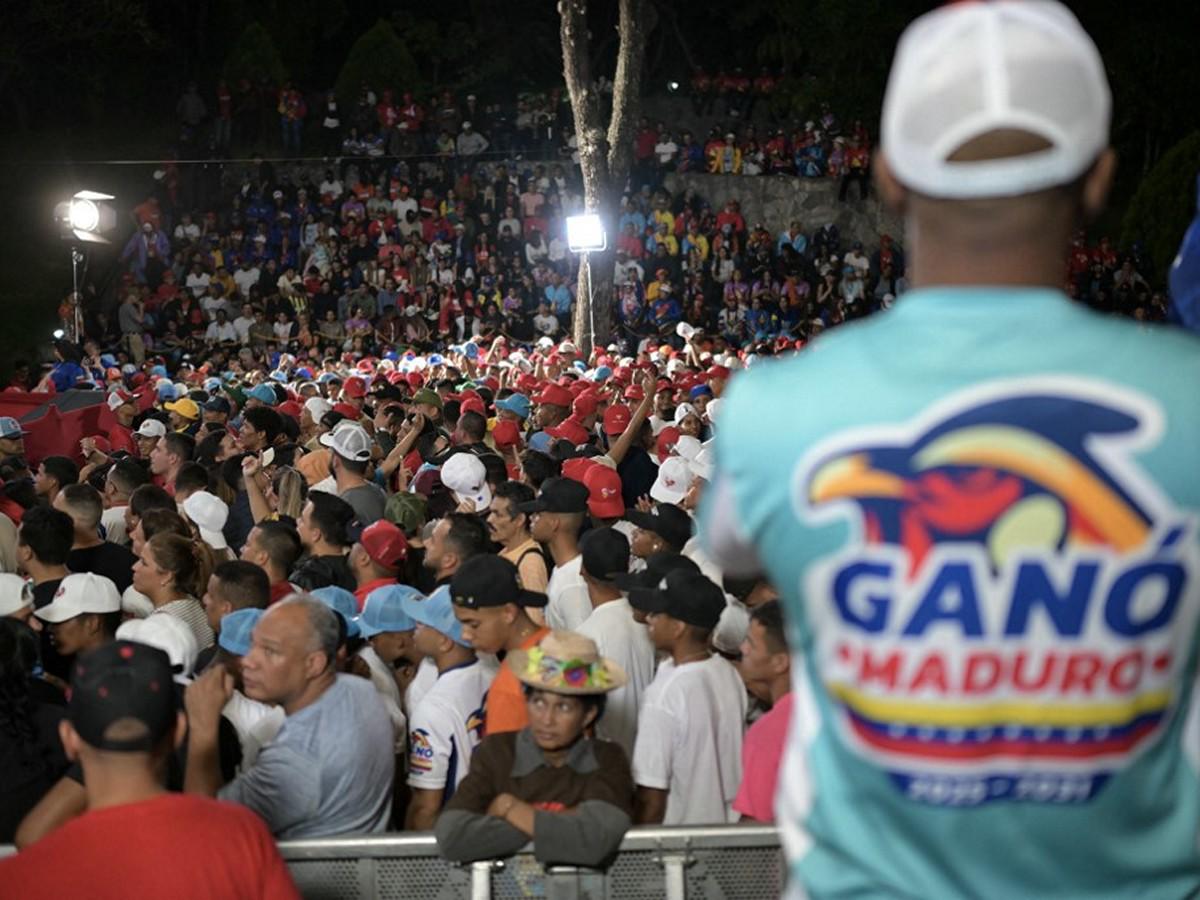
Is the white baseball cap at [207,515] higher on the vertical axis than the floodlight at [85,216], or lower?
lower

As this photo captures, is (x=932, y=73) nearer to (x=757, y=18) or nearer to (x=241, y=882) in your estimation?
(x=241, y=882)

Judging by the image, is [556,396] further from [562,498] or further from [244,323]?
[244,323]

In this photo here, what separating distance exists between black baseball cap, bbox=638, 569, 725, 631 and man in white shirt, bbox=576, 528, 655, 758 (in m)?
0.42

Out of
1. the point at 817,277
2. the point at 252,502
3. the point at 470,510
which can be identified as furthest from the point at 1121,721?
the point at 817,277

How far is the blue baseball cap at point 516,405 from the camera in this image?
1428 centimetres

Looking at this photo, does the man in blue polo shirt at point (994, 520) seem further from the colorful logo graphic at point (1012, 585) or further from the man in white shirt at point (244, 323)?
the man in white shirt at point (244, 323)

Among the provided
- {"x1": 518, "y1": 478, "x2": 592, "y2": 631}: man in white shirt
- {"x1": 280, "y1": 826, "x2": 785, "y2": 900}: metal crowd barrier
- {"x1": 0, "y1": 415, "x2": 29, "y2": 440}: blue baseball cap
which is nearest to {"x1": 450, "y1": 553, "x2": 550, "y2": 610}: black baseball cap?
{"x1": 280, "y1": 826, "x2": 785, "y2": 900}: metal crowd barrier

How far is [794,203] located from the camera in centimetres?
3403

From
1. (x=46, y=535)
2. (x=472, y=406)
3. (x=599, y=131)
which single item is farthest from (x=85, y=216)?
(x=46, y=535)

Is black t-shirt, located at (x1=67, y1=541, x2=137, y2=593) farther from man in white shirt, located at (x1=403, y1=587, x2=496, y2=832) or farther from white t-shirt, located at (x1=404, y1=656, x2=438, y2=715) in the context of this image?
man in white shirt, located at (x1=403, y1=587, x2=496, y2=832)

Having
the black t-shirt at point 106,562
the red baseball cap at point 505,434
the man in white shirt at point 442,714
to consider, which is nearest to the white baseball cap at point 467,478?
the black t-shirt at point 106,562

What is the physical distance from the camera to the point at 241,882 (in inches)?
124

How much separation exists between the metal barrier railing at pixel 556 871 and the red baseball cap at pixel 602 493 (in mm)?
5512

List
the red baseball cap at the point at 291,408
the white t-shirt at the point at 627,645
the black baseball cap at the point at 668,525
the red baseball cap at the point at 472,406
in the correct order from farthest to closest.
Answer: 1. the red baseball cap at the point at 291,408
2. the red baseball cap at the point at 472,406
3. the black baseball cap at the point at 668,525
4. the white t-shirt at the point at 627,645
